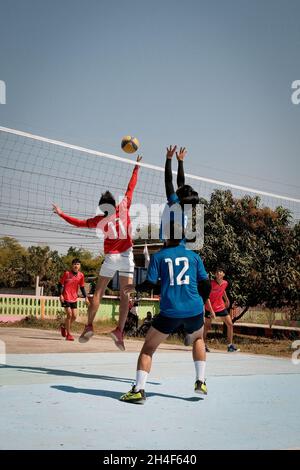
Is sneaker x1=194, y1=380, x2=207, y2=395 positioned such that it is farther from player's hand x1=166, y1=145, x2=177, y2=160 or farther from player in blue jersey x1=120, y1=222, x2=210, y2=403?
player's hand x1=166, y1=145, x2=177, y2=160

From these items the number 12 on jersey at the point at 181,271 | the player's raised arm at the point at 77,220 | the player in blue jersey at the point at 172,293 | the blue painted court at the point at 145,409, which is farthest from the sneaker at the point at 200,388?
the player's raised arm at the point at 77,220

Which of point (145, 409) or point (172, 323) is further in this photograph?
point (172, 323)

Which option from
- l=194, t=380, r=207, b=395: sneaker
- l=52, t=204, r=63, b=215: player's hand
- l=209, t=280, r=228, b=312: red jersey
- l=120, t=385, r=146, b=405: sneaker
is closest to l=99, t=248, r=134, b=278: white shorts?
l=52, t=204, r=63, b=215: player's hand

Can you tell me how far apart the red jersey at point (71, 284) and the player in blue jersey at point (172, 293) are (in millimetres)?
8892

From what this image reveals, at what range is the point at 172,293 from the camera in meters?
5.90

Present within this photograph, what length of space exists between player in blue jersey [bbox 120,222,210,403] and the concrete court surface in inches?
16.4

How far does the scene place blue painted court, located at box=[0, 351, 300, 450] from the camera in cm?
428

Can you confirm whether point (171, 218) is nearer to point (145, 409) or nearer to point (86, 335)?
point (145, 409)

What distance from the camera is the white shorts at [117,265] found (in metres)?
7.95

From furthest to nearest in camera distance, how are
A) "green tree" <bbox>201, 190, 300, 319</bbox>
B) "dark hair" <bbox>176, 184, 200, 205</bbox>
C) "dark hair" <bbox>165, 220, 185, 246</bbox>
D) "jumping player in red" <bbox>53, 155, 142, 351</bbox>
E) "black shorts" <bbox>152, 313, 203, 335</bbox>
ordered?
"green tree" <bbox>201, 190, 300, 319</bbox> < "jumping player in red" <bbox>53, 155, 142, 351</bbox> < "dark hair" <bbox>176, 184, 200, 205</bbox> < "dark hair" <bbox>165, 220, 185, 246</bbox> < "black shorts" <bbox>152, 313, 203, 335</bbox>

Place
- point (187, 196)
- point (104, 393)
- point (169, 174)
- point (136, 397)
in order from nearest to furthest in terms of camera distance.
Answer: point (136, 397)
point (187, 196)
point (104, 393)
point (169, 174)

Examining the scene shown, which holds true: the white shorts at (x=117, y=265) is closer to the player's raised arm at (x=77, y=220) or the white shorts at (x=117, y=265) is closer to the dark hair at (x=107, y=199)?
the player's raised arm at (x=77, y=220)

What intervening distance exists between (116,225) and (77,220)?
21.8 inches

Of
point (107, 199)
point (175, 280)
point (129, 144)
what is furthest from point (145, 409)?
point (129, 144)
